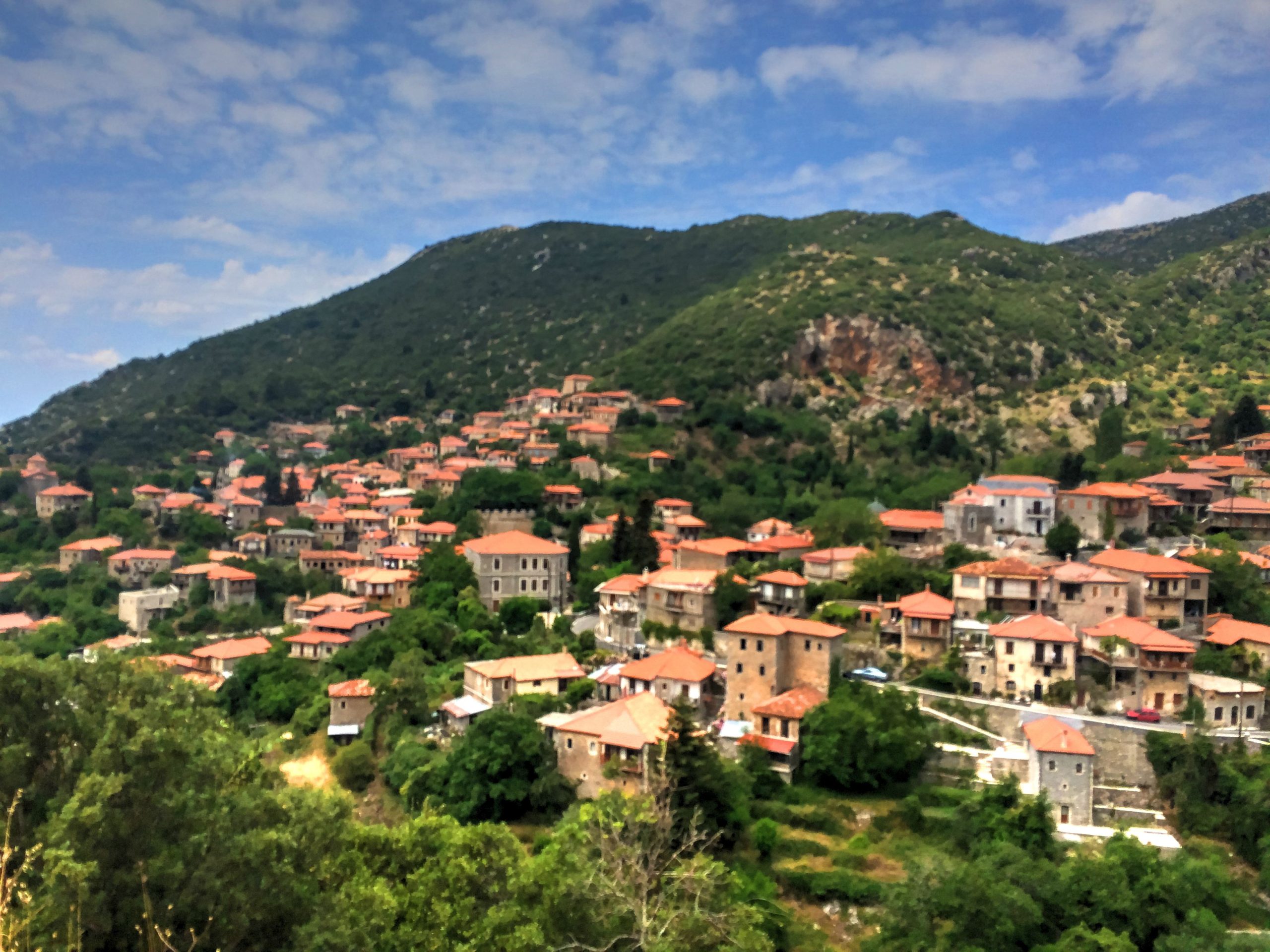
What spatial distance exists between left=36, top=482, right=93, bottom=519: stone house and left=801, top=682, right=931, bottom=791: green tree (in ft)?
205

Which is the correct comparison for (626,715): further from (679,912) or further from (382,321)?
(382,321)

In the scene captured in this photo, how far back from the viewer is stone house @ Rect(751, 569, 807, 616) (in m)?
37.2

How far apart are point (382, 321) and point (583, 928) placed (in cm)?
13728

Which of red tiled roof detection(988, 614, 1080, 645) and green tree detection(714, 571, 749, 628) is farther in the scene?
green tree detection(714, 571, 749, 628)

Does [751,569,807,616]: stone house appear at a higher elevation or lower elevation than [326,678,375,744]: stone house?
higher

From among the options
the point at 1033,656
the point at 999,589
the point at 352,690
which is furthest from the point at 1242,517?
the point at 352,690

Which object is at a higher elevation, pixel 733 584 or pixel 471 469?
pixel 471 469

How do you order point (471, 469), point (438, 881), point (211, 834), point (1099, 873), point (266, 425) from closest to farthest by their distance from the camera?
point (211, 834)
point (438, 881)
point (1099, 873)
point (471, 469)
point (266, 425)

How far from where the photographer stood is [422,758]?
31109 millimetres

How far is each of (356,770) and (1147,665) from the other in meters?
27.0

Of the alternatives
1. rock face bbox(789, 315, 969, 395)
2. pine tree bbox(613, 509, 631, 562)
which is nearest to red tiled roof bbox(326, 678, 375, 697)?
pine tree bbox(613, 509, 631, 562)

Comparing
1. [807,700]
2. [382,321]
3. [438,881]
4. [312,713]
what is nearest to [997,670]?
Answer: [807,700]

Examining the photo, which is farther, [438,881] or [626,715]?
[626,715]

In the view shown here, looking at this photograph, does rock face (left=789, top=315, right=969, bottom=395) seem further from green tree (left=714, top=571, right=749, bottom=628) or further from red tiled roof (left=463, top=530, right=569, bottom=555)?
green tree (left=714, top=571, right=749, bottom=628)
